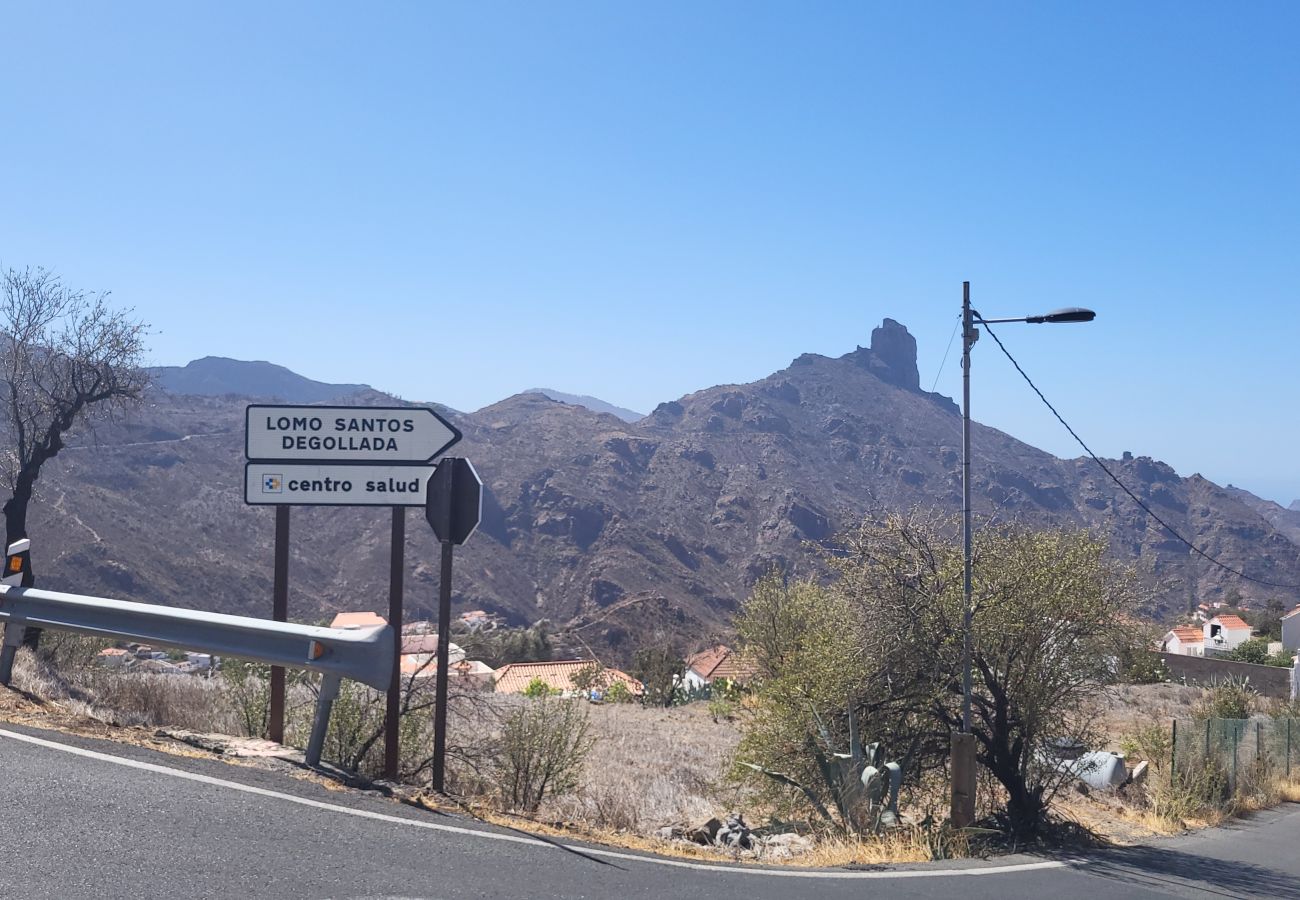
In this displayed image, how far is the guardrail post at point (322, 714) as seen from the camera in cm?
730

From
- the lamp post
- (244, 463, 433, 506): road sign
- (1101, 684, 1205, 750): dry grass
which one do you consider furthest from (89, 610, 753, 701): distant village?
(1101, 684, 1205, 750): dry grass

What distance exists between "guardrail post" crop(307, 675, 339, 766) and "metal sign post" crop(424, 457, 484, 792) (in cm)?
Answer: 81

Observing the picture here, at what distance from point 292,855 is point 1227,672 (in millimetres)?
45940

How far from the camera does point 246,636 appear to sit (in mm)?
7594

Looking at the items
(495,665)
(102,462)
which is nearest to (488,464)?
(102,462)

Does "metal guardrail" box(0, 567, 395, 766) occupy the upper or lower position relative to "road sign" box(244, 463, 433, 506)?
lower

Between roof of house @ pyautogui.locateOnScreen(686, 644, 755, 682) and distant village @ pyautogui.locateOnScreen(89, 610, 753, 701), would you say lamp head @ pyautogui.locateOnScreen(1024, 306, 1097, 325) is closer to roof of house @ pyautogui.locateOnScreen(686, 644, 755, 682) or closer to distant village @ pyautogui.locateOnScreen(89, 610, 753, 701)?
distant village @ pyautogui.locateOnScreen(89, 610, 753, 701)

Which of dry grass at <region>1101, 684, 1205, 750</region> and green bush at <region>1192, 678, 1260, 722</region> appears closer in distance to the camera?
green bush at <region>1192, 678, 1260, 722</region>

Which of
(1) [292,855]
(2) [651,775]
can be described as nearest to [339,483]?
(1) [292,855]

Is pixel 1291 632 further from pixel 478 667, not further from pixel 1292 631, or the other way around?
pixel 478 667

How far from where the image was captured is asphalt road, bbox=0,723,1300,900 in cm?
507

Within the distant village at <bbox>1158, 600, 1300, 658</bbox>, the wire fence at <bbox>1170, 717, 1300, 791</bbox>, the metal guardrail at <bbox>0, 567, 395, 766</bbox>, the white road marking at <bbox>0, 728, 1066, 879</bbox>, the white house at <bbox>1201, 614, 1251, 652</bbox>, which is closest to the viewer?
the white road marking at <bbox>0, 728, 1066, 879</bbox>

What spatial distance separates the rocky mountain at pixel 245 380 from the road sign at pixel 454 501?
134077 millimetres

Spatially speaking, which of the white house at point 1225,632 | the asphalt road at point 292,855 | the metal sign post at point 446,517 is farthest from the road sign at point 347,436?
the white house at point 1225,632
